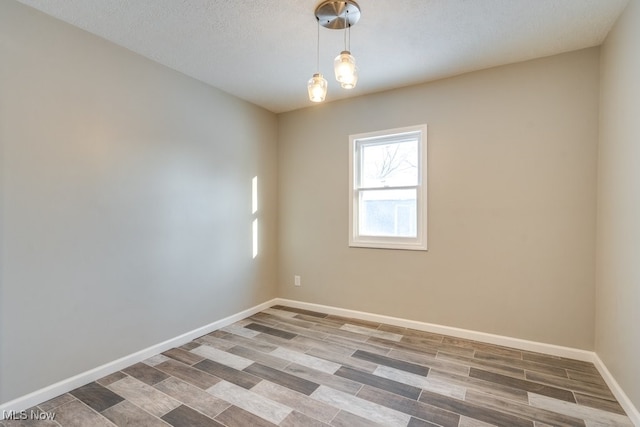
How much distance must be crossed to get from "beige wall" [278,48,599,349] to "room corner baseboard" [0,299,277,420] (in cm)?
149

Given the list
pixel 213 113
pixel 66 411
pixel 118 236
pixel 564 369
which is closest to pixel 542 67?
pixel 564 369

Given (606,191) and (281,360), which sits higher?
(606,191)

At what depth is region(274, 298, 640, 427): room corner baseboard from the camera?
2.01m

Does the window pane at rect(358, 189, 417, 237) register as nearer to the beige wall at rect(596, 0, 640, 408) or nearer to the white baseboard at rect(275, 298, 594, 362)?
the white baseboard at rect(275, 298, 594, 362)

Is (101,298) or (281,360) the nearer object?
(101,298)

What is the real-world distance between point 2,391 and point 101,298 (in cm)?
70

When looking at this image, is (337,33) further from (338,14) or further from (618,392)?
(618,392)

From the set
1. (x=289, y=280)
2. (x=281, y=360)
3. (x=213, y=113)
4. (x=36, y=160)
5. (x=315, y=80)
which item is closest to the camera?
(x=315, y=80)

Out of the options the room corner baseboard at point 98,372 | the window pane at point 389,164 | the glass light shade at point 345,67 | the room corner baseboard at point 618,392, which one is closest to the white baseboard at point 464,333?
the room corner baseboard at point 618,392

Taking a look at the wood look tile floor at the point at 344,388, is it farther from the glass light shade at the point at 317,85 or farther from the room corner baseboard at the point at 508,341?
the glass light shade at the point at 317,85

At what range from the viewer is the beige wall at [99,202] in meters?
1.98

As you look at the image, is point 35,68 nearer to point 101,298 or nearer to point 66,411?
point 101,298

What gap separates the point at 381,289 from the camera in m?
3.52

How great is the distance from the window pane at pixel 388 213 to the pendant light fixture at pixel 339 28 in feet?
5.57
